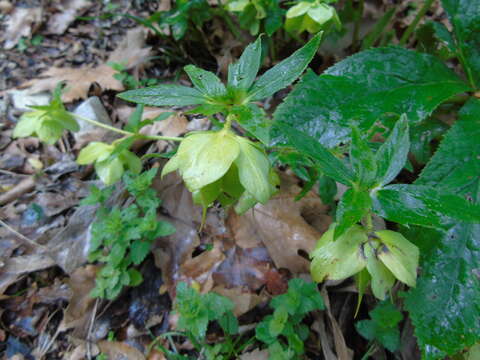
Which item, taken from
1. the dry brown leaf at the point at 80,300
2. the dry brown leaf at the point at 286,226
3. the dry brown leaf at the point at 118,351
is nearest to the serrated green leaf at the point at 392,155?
the dry brown leaf at the point at 286,226

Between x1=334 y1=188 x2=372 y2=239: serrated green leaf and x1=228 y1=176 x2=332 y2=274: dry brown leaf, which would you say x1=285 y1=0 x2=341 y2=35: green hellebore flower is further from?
x1=334 y1=188 x2=372 y2=239: serrated green leaf

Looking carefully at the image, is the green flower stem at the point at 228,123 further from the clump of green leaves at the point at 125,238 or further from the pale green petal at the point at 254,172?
the clump of green leaves at the point at 125,238

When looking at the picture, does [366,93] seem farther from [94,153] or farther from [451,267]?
[94,153]

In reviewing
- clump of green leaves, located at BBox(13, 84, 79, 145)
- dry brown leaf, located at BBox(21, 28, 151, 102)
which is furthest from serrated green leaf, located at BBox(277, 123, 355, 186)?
dry brown leaf, located at BBox(21, 28, 151, 102)

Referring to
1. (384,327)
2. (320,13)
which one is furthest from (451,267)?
(320,13)

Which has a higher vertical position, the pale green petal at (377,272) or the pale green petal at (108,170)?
the pale green petal at (377,272)

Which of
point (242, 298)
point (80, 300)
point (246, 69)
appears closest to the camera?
point (246, 69)
